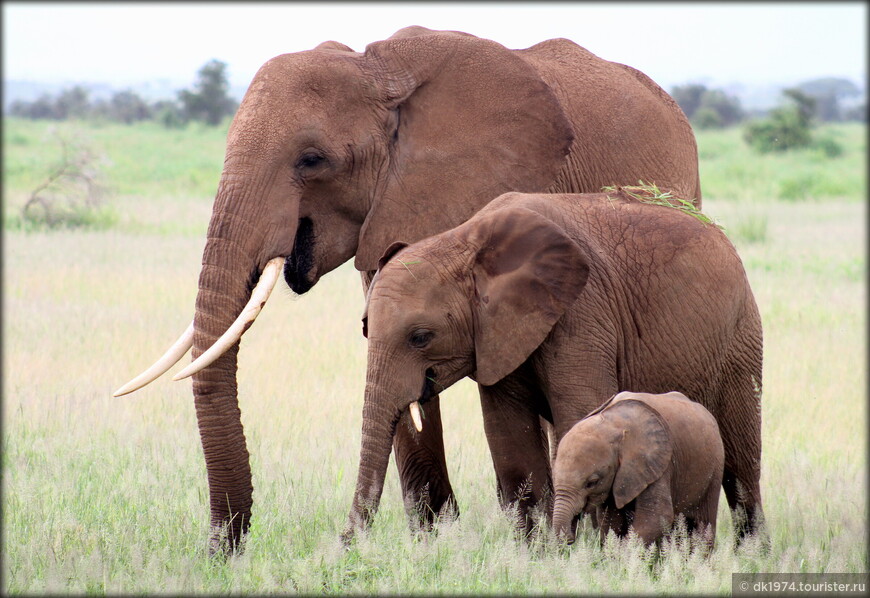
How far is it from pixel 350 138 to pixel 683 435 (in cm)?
180

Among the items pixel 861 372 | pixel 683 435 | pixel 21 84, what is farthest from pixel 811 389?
pixel 21 84

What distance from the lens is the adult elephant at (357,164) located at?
4750mm

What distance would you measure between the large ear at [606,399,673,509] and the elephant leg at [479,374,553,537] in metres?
0.53

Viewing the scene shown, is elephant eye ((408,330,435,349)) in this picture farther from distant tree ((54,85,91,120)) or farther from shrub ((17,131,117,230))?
distant tree ((54,85,91,120))

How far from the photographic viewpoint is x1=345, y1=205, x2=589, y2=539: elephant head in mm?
4531

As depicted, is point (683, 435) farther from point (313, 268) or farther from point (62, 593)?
point (62, 593)

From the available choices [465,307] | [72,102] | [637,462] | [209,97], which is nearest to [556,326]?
[465,307]

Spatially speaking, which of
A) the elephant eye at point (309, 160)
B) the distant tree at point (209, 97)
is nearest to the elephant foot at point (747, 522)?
the elephant eye at point (309, 160)

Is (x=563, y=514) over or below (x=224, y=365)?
below

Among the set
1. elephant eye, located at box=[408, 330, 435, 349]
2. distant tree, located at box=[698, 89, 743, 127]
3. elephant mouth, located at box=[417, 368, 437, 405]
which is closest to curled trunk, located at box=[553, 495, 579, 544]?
elephant mouth, located at box=[417, 368, 437, 405]

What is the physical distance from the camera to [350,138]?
4.88 metres

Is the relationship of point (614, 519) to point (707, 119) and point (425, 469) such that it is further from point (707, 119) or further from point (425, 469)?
point (707, 119)

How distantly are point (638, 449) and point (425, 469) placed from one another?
138cm

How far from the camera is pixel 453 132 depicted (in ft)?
16.6
